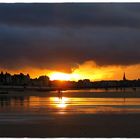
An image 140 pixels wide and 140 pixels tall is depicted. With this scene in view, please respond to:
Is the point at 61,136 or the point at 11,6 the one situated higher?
the point at 11,6

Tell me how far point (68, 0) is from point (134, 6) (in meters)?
3.22

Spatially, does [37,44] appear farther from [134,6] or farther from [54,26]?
[134,6]

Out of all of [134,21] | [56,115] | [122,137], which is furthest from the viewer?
[134,21]

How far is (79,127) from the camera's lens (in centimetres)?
1151

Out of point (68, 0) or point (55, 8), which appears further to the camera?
point (55, 8)

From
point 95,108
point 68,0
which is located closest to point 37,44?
point 95,108

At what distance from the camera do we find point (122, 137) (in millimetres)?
10562

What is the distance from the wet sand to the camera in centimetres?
1079

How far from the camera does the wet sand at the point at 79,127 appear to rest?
1079 cm

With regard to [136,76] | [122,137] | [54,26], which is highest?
[54,26]

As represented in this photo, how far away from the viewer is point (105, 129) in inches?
444

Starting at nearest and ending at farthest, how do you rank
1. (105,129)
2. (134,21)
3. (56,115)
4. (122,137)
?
(122,137), (105,129), (56,115), (134,21)

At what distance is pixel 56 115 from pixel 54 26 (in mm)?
2256

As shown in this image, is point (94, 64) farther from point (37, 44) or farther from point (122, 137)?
point (122, 137)
